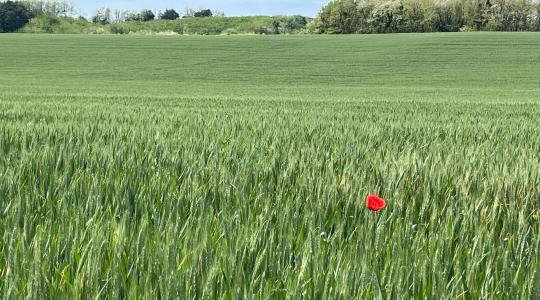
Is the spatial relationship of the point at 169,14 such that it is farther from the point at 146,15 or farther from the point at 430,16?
the point at 430,16

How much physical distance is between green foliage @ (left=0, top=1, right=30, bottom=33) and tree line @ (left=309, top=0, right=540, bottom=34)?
134 feet

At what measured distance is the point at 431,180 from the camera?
3092mm

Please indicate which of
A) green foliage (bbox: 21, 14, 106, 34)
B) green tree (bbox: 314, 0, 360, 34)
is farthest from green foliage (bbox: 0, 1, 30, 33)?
green tree (bbox: 314, 0, 360, 34)

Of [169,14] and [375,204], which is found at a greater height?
[169,14]

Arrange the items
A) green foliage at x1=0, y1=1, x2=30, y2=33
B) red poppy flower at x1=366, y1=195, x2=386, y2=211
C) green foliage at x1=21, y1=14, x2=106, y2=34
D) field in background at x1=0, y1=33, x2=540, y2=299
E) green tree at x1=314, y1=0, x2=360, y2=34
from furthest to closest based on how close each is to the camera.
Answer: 1. green foliage at x1=21, y1=14, x2=106, y2=34
2. green foliage at x1=0, y1=1, x2=30, y2=33
3. green tree at x1=314, y1=0, x2=360, y2=34
4. red poppy flower at x1=366, y1=195, x2=386, y2=211
5. field in background at x1=0, y1=33, x2=540, y2=299

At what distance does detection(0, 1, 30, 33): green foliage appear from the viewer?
88.6 m

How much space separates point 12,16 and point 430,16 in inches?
2128

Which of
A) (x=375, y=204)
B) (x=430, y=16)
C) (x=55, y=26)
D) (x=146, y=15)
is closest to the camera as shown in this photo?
(x=375, y=204)

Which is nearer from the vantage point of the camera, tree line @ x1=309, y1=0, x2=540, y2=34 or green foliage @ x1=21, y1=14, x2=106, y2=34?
tree line @ x1=309, y1=0, x2=540, y2=34

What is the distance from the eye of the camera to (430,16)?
8269 centimetres

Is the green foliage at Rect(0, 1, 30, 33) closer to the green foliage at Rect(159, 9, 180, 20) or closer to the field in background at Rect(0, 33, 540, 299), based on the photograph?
the green foliage at Rect(159, 9, 180, 20)

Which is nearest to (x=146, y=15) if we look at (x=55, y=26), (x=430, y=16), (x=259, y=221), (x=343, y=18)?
(x=55, y=26)

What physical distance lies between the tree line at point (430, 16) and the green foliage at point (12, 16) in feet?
134

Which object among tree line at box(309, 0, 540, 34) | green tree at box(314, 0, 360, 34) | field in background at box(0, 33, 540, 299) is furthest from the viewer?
green tree at box(314, 0, 360, 34)
